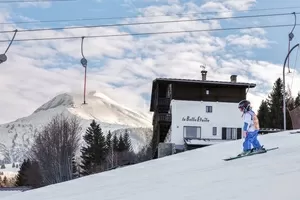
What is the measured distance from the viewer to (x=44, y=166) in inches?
2250

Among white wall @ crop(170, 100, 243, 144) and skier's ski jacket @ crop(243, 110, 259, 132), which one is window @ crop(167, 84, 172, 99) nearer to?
white wall @ crop(170, 100, 243, 144)

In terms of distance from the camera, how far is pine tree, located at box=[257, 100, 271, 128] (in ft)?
205

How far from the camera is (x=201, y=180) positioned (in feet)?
30.6

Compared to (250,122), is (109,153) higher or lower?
lower

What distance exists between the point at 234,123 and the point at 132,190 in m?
37.9

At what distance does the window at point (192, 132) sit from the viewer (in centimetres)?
4516

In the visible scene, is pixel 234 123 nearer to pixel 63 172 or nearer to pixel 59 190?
pixel 63 172

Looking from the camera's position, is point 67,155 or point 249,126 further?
point 67,155

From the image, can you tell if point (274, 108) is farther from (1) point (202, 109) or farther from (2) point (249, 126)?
(2) point (249, 126)

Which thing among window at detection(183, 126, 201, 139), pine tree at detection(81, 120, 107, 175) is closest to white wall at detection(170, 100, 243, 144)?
window at detection(183, 126, 201, 139)

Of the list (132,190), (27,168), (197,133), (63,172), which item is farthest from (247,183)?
(27,168)

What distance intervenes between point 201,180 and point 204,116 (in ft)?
120

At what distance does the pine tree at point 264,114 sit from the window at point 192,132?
18.3m

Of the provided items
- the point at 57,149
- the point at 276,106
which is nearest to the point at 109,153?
the point at 57,149
